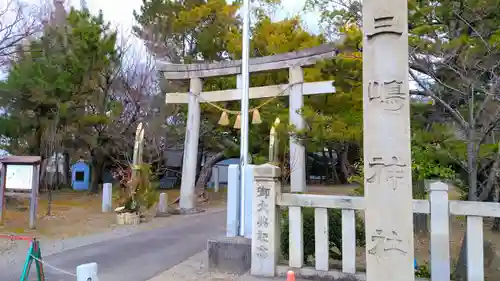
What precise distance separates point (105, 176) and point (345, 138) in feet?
76.9

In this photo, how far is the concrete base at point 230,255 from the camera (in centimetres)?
694

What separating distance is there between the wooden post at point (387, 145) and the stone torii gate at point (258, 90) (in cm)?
901

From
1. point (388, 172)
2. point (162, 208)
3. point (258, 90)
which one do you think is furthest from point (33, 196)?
point (388, 172)

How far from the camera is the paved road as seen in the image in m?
7.04

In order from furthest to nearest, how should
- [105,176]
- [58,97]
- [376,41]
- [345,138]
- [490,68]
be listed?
[105,176]
[58,97]
[345,138]
[490,68]
[376,41]

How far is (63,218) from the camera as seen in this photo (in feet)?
45.0

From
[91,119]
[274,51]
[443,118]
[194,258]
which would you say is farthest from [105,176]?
[443,118]

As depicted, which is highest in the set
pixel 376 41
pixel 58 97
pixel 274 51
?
pixel 274 51

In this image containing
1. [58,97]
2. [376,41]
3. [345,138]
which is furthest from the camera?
[58,97]

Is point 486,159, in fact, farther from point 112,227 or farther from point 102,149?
point 102,149

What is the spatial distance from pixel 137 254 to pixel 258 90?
24.0ft

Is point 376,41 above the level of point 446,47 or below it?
below

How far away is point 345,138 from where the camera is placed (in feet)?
30.0

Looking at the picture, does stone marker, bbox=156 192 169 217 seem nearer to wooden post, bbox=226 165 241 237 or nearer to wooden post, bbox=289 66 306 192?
wooden post, bbox=289 66 306 192
